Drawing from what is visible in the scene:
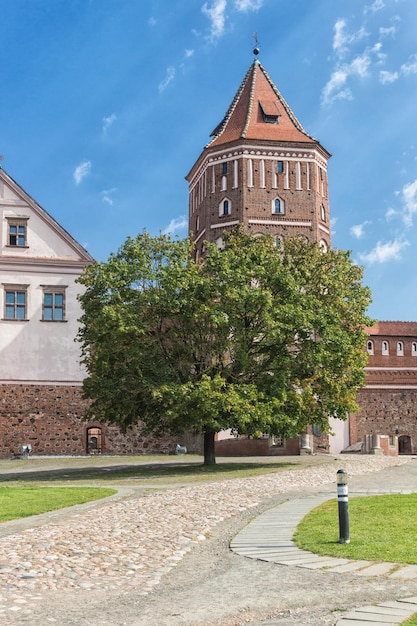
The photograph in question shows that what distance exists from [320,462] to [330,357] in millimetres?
5253

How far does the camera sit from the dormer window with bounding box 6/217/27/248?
145 ft

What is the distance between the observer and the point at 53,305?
4409 centimetres

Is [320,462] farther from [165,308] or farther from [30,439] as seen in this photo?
[30,439]

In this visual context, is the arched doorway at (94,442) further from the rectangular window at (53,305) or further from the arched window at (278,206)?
the arched window at (278,206)

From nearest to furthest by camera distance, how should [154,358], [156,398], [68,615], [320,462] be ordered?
[68,615] < [156,398] < [154,358] < [320,462]

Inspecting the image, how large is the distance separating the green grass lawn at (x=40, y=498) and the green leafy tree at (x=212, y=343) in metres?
7.15

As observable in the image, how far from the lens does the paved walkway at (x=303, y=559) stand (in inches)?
253

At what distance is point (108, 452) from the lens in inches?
1740

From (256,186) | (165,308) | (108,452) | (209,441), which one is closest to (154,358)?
(165,308)

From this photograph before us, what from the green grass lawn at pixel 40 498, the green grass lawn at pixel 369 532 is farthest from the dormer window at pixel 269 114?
the green grass lawn at pixel 369 532

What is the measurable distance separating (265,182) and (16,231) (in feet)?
63.8

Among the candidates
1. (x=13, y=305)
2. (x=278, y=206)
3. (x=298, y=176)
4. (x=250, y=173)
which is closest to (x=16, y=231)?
(x=13, y=305)

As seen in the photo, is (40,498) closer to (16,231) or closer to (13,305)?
(13,305)

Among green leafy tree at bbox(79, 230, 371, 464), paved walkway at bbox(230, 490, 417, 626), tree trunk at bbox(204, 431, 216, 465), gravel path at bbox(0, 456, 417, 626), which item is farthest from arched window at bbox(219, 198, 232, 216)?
paved walkway at bbox(230, 490, 417, 626)
